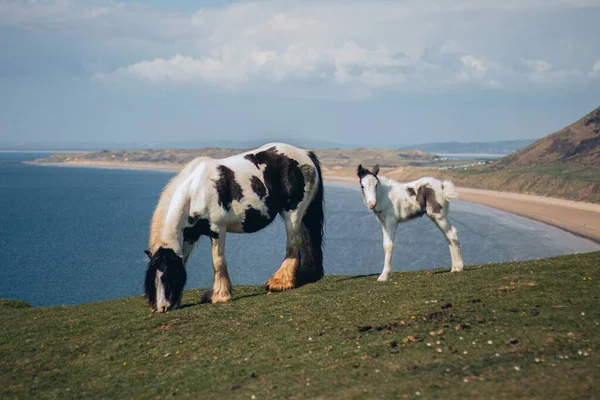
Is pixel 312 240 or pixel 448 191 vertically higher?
pixel 448 191

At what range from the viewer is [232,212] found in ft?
62.3

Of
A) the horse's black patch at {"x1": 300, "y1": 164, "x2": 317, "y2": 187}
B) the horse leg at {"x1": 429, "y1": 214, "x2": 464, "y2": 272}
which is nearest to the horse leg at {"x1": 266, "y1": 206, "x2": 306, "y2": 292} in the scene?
the horse's black patch at {"x1": 300, "y1": 164, "x2": 317, "y2": 187}

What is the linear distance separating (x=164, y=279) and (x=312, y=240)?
16.7ft

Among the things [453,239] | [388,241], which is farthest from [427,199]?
[388,241]

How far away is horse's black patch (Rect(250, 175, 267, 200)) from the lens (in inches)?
764

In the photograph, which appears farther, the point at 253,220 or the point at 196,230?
the point at 253,220

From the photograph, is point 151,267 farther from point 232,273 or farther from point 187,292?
point 232,273

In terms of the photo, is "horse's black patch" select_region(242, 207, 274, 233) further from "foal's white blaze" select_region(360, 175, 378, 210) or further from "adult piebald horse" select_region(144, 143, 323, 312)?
"foal's white blaze" select_region(360, 175, 378, 210)

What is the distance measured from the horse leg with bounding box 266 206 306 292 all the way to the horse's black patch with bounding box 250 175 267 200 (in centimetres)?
111

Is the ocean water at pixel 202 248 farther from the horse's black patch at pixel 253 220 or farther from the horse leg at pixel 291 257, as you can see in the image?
the horse's black patch at pixel 253 220

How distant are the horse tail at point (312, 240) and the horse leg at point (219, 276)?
2.61 metres

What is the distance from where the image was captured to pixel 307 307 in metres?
16.8

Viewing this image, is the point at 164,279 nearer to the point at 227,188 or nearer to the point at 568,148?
the point at 227,188

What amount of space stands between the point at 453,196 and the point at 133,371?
10.9 metres
